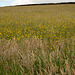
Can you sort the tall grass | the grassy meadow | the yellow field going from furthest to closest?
the yellow field, the grassy meadow, the tall grass

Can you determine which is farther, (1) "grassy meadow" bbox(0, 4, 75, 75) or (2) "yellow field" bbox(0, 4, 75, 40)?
(2) "yellow field" bbox(0, 4, 75, 40)

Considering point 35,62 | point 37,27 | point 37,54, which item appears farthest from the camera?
point 37,27

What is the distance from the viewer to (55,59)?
230 cm

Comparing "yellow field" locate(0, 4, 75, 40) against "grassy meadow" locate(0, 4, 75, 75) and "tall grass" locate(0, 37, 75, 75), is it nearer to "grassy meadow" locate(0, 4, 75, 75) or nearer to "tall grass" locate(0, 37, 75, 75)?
"grassy meadow" locate(0, 4, 75, 75)

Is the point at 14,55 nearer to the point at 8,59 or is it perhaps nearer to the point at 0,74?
the point at 8,59

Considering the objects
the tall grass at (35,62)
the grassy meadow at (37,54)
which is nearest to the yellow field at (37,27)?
the grassy meadow at (37,54)

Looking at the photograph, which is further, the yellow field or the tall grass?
the yellow field

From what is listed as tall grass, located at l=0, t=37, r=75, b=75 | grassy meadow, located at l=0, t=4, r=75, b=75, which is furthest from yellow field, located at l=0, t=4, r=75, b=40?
tall grass, located at l=0, t=37, r=75, b=75

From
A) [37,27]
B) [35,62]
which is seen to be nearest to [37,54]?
[35,62]

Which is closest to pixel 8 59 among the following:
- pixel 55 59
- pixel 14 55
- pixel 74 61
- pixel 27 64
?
pixel 14 55

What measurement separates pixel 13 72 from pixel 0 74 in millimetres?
260

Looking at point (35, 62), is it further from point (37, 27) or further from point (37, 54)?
point (37, 27)

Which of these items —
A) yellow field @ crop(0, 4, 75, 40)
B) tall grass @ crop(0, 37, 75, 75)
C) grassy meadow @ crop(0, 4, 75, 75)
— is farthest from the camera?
yellow field @ crop(0, 4, 75, 40)

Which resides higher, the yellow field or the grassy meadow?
the grassy meadow
